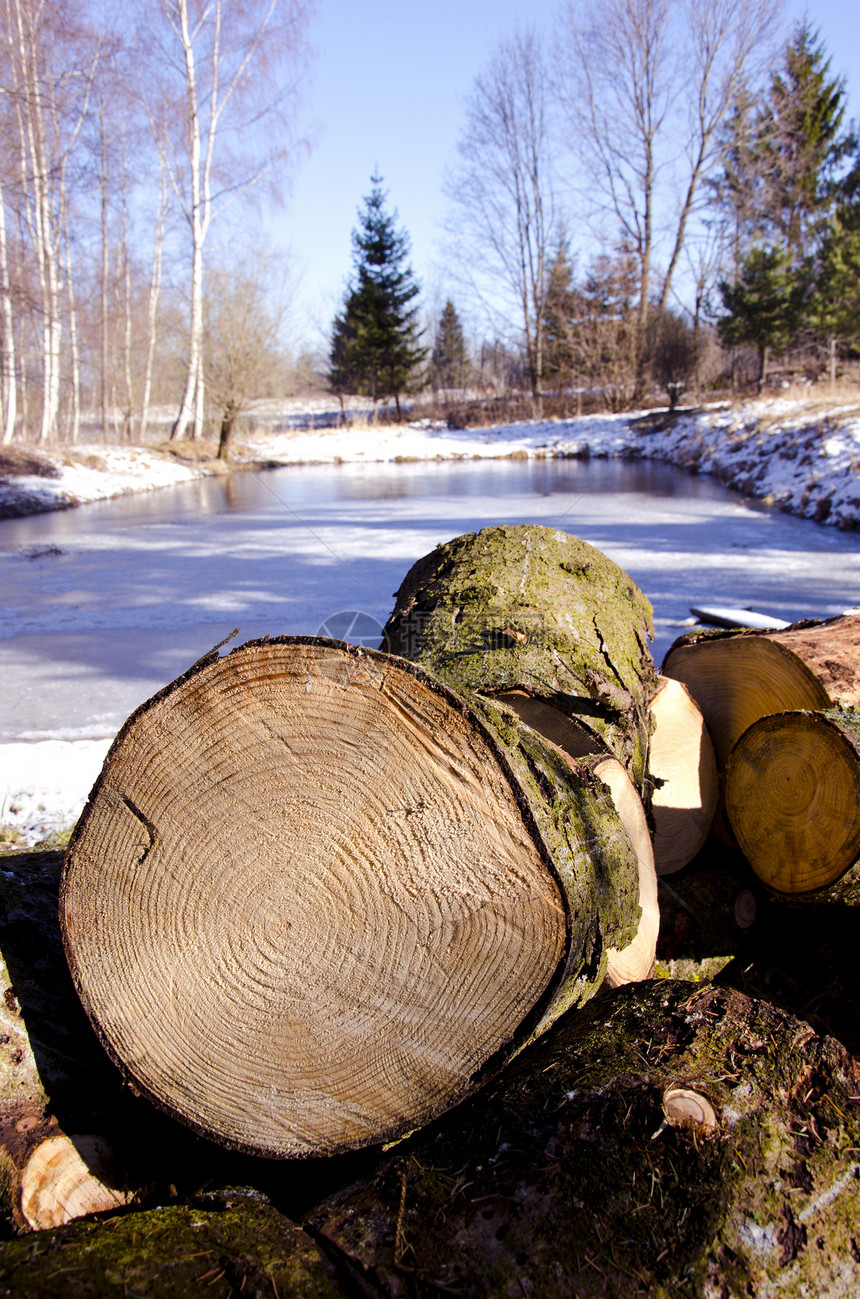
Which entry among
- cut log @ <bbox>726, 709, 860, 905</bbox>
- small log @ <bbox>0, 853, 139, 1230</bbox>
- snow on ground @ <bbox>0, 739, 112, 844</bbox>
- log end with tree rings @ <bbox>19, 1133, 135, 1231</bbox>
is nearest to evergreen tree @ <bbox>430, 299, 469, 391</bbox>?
snow on ground @ <bbox>0, 739, 112, 844</bbox>

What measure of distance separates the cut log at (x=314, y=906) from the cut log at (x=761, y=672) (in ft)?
4.78

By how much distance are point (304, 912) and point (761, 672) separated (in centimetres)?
191

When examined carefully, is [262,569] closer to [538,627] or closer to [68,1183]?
[538,627]

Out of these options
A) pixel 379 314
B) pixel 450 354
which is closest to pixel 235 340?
pixel 379 314

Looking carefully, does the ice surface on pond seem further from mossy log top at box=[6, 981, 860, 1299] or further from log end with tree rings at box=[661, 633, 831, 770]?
mossy log top at box=[6, 981, 860, 1299]

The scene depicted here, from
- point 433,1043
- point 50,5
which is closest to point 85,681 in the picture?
point 433,1043

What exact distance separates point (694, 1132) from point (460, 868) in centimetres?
52

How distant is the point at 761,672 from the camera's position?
259 centimetres

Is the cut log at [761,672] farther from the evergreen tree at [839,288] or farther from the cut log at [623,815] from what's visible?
the evergreen tree at [839,288]

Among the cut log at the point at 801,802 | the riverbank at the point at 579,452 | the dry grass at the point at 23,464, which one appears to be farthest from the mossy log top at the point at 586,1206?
the dry grass at the point at 23,464

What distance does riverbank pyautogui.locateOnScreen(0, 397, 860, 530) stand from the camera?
39.0 ft

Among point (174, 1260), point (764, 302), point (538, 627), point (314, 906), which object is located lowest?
point (174, 1260)

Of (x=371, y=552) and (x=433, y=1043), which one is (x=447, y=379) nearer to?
(x=371, y=552)

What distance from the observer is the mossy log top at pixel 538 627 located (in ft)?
7.08
